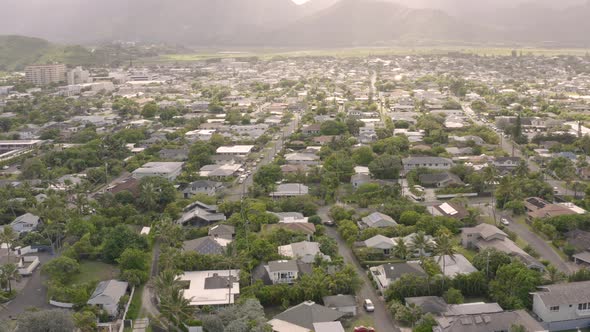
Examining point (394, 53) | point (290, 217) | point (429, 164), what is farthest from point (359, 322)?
point (394, 53)

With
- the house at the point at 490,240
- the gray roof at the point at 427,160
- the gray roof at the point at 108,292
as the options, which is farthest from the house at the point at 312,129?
the gray roof at the point at 108,292

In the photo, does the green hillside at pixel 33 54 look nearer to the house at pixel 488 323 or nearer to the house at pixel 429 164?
the house at pixel 429 164

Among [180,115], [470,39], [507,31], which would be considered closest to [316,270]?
[180,115]

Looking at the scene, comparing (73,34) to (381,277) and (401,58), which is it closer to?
(401,58)

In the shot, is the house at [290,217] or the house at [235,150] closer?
the house at [290,217]

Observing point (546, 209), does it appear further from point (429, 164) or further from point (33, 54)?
point (33, 54)
